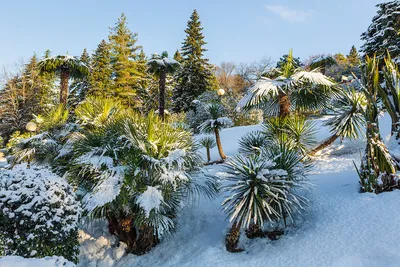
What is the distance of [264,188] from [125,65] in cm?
2346

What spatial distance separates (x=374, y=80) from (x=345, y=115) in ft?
4.78

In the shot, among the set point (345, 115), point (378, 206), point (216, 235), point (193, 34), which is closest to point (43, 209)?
point (216, 235)

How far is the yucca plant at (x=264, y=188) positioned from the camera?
3795 millimetres

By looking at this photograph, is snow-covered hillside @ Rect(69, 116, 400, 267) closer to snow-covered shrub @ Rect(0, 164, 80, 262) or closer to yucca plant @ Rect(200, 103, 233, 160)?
snow-covered shrub @ Rect(0, 164, 80, 262)

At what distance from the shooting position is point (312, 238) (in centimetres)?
368

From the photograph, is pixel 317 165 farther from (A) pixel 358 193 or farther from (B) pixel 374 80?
(B) pixel 374 80

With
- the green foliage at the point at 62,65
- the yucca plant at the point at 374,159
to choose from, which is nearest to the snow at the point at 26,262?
the yucca plant at the point at 374,159

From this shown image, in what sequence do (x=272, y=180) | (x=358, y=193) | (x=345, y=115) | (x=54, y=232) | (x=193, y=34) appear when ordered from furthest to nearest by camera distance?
1. (x=193, y=34)
2. (x=345, y=115)
3. (x=358, y=193)
4. (x=272, y=180)
5. (x=54, y=232)

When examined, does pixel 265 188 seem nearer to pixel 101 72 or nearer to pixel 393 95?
pixel 393 95

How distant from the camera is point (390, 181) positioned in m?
4.01

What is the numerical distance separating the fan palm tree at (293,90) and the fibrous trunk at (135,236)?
348cm

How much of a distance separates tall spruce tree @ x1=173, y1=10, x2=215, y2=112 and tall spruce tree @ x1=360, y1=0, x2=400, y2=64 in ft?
39.9

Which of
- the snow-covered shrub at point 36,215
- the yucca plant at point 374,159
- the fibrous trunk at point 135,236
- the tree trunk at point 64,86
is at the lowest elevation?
the fibrous trunk at point 135,236

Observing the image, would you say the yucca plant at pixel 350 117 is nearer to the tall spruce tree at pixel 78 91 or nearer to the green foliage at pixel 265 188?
the green foliage at pixel 265 188
